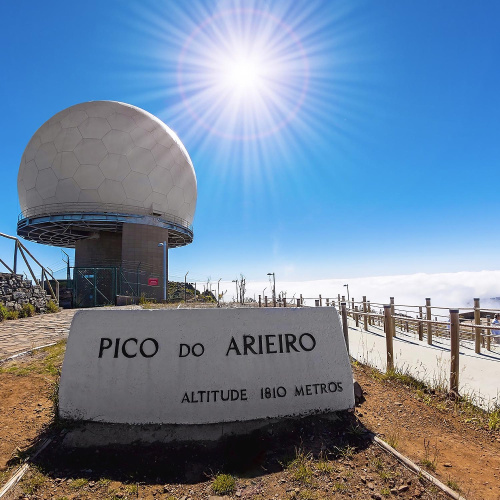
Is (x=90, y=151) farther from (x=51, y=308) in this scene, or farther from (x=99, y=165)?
(x=51, y=308)

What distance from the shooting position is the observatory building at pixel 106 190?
20.7 meters

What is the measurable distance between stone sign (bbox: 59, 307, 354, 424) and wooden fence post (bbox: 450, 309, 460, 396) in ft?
6.35

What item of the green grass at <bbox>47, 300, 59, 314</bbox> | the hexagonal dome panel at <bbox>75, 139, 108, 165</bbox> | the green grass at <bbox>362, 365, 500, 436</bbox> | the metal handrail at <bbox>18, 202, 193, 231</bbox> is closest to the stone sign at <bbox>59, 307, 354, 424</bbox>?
the green grass at <bbox>362, 365, 500, 436</bbox>

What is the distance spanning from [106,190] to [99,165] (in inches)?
70.3

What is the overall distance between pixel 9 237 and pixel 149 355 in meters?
10.9

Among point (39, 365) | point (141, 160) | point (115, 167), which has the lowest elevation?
point (39, 365)

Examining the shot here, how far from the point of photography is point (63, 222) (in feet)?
69.8

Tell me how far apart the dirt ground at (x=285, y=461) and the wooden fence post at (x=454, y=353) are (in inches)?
25.3

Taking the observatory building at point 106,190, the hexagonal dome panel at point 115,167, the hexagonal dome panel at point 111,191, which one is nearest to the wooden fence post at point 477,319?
the observatory building at point 106,190

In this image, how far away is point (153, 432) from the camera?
316 centimetres

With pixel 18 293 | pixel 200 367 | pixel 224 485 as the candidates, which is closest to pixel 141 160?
pixel 18 293

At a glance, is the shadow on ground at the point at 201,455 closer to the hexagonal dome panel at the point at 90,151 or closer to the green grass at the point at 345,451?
the green grass at the point at 345,451

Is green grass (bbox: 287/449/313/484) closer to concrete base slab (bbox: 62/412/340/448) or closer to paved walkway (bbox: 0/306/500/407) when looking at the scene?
concrete base slab (bbox: 62/412/340/448)

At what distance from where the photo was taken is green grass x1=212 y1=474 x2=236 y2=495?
2416mm
